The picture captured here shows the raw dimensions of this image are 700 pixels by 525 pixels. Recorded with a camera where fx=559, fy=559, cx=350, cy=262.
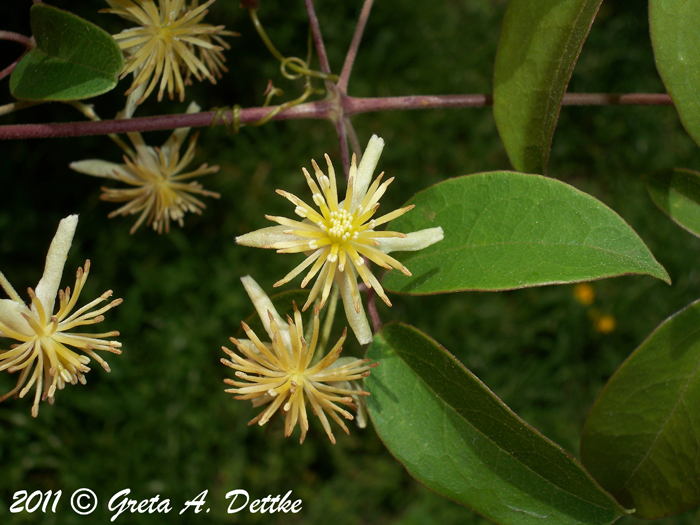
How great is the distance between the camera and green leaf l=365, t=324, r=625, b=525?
0.75 m

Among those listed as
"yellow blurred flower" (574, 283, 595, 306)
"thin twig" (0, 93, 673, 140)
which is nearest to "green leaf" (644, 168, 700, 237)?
"thin twig" (0, 93, 673, 140)

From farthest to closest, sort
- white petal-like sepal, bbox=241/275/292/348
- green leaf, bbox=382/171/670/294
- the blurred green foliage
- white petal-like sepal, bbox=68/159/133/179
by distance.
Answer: the blurred green foliage
white petal-like sepal, bbox=68/159/133/179
white petal-like sepal, bbox=241/275/292/348
green leaf, bbox=382/171/670/294

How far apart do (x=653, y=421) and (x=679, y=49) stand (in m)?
0.55

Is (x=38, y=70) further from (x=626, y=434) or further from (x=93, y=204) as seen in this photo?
(x=93, y=204)

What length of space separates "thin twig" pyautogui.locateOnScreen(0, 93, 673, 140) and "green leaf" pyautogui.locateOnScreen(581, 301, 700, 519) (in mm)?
374

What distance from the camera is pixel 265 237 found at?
2.59 feet

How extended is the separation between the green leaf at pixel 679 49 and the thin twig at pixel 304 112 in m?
0.16

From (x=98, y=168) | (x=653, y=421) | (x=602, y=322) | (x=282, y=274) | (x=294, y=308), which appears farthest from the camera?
(x=602, y=322)

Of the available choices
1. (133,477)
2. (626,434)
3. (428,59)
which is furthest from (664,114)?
(133,477)

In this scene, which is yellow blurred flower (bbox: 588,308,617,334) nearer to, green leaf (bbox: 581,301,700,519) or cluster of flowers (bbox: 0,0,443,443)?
green leaf (bbox: 581,301,700,519)

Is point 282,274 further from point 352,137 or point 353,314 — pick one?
point 353,314

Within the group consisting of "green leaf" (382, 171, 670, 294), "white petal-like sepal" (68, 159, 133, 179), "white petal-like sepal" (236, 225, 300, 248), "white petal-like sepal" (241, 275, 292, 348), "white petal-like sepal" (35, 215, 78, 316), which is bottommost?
"green leaf" (382, 171, 670, 294)

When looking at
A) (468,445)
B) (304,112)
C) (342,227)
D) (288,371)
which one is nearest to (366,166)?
(342,227)

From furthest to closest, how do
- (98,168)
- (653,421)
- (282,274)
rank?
1. (282,274)
2. (98,168)
3. (653,421)
